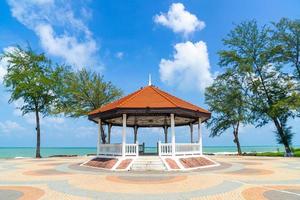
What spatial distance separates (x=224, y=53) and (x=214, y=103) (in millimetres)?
6595

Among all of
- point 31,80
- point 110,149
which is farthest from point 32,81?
point 110,149

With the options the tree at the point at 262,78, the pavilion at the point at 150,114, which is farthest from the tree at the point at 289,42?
the pavilion at the point at 150,114

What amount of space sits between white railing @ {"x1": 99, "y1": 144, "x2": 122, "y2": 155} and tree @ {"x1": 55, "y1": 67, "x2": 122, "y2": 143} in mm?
15974

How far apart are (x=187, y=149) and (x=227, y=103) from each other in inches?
727

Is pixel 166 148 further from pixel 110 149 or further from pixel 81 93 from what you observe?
pixel 81 93

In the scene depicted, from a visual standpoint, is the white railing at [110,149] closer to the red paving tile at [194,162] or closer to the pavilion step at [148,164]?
the pavilion step at [148,164]

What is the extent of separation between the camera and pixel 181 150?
16.6 metres

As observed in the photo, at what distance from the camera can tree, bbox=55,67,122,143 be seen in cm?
3278

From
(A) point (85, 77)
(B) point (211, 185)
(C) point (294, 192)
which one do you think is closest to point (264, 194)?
(C) point (294, 192)

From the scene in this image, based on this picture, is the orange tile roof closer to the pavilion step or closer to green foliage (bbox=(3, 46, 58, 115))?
the pavilion step

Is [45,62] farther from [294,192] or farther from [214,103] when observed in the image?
[294,192]

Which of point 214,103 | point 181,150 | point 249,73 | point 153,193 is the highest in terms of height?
point 249,73

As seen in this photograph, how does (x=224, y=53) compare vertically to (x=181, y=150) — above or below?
above

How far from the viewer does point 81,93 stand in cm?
3331
